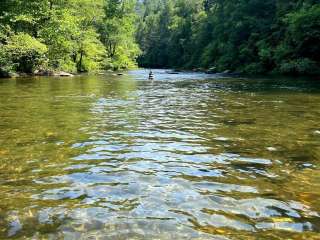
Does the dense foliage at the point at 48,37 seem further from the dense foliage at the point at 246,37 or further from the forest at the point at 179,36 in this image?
the dense foliage at the point at 246,37

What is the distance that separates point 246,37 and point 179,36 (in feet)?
122

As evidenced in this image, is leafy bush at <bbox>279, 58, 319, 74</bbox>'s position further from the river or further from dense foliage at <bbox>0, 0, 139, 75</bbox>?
the river

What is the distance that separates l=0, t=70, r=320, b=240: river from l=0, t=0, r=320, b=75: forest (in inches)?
1067

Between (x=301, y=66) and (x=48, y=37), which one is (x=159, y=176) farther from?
(x=48, y=37)

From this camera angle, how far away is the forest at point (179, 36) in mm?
40000

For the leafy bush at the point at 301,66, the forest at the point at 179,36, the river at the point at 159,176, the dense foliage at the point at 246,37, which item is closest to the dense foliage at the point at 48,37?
the forest at the point at 179,36

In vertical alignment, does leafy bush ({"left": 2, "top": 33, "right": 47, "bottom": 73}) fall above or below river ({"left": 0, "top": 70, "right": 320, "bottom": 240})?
above

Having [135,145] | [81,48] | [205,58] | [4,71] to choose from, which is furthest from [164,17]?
[135,145]

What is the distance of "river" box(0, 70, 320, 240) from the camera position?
4.96m

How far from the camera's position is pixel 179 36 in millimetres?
96625

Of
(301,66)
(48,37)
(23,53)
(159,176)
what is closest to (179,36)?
(48,37)

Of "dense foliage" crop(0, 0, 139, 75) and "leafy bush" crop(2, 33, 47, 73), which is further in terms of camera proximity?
"dense foliage" crop(0, 0, 139, 75)

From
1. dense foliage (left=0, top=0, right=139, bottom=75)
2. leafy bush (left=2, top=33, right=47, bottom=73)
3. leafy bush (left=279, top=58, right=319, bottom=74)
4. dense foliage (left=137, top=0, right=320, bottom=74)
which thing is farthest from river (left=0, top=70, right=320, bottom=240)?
dense foliage (left=137, top=0, right=320, bottom=74)

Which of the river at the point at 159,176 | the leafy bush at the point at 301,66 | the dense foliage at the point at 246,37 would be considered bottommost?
the river at the point at 159,176
